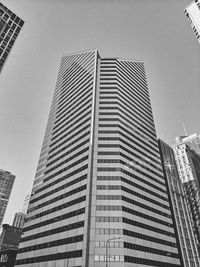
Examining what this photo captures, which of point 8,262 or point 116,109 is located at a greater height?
point 116,109

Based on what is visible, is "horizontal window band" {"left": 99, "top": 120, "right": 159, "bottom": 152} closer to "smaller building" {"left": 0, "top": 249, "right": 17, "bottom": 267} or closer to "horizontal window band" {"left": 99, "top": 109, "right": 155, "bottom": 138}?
"horizontal window band" {"left": 99, "top": 109, "right": 155, "bottom": 138}

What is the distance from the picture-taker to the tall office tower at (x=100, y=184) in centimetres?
6109

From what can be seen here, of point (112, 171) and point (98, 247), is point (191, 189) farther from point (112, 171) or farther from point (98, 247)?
point (98, 247)

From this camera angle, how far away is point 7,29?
72812mm

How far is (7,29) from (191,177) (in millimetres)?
118647

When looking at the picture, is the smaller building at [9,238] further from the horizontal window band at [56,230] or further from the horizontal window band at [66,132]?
the horizontal window band at [66,132]

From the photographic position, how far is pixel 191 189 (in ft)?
402

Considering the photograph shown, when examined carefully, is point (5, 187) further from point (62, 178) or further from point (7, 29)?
point (7, 29)

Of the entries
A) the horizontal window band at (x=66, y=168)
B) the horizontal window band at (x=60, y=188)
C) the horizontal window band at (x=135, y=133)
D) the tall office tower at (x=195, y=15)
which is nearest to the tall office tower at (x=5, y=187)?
the horizontal window band at (x=60, y=188)

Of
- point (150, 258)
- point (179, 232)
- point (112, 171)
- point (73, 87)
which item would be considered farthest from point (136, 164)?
point (73, 87)

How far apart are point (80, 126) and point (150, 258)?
54196mm

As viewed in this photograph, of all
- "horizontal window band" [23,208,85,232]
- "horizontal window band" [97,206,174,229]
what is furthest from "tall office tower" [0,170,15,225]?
"horizontal window band" [97,206,174,229]

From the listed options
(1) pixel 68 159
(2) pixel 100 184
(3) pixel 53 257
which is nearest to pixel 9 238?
(3) pixel 53 257

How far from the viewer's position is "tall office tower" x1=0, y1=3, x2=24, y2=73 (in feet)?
223
